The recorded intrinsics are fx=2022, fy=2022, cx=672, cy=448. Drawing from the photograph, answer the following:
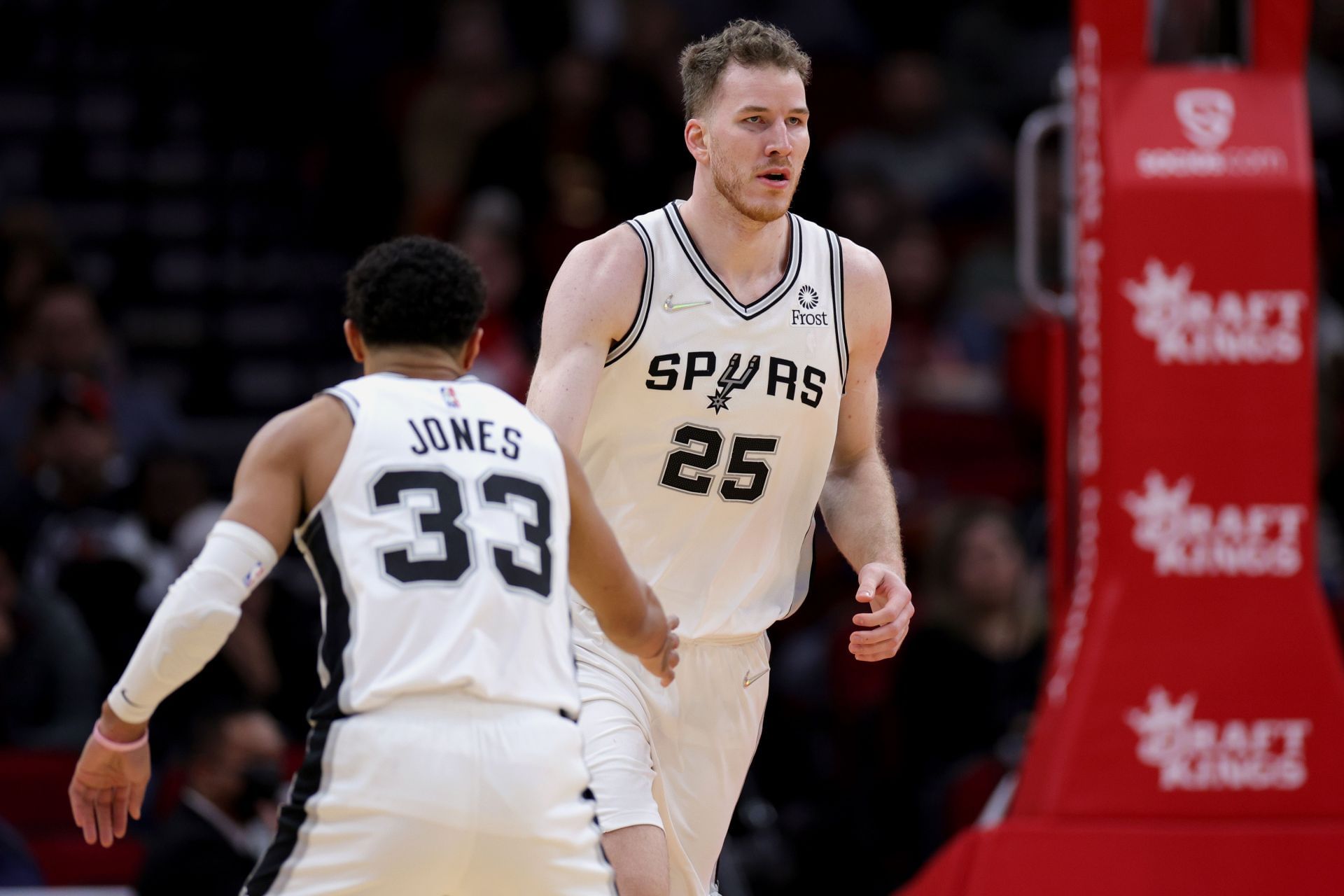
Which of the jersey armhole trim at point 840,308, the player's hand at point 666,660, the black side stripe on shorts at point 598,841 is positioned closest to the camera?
the black side stripe on shorts at point 598,841

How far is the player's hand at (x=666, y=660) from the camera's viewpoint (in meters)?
4.77

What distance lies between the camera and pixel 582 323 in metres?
5.16

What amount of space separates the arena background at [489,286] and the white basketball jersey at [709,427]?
6.19 ft

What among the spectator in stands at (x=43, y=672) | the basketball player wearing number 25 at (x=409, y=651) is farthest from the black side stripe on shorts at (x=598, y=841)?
the spectator in stands at (x=43, y=672)

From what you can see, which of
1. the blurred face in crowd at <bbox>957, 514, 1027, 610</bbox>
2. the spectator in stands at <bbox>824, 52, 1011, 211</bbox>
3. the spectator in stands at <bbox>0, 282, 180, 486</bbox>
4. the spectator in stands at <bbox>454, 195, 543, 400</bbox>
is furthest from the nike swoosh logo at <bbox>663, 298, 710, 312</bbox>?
the spectator in stands at <bbox>824, 52, 1011, 211</bbox>

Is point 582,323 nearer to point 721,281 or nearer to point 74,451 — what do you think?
point 721,281

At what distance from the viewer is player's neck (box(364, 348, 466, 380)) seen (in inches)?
176

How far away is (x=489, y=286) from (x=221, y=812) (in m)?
2.23

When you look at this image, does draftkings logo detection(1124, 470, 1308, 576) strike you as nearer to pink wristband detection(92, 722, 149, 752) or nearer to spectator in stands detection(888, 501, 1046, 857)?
spectator in stands detection(888, 501, 1046, 857)

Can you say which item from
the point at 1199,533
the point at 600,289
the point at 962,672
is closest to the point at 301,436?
the point at 600,289

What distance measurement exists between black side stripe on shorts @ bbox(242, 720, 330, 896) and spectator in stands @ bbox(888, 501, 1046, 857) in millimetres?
4319

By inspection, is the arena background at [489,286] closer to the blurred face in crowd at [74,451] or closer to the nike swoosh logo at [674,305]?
the blurred face in crowd at [74,451]

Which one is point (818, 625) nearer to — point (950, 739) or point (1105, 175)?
point (950, 739)

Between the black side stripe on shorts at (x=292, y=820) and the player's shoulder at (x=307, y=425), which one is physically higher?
the player's shoulder at (x=307, y=425)
